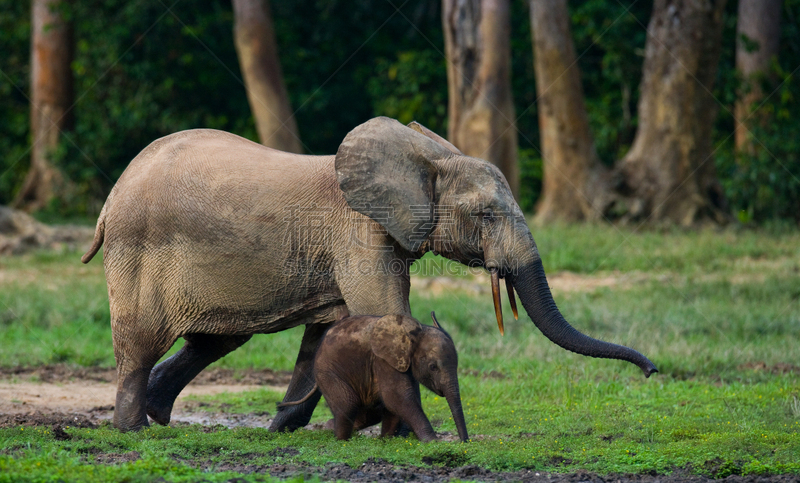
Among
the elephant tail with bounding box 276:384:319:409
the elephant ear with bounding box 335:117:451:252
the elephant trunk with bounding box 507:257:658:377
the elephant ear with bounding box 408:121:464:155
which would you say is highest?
the elephant ear with bounding box 408:121:464:155

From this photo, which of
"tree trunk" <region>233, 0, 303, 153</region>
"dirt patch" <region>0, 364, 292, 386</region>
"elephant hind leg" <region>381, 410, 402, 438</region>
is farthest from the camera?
"tree trunk" <region>233, 0, 303, 153</region>

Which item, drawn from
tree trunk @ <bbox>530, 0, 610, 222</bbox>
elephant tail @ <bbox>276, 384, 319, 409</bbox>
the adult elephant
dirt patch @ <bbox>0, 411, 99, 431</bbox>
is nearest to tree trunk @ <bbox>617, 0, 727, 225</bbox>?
tree trunk @ <bbox>530, 0, 610, 222</bbox>

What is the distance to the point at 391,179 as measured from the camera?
5.90 m

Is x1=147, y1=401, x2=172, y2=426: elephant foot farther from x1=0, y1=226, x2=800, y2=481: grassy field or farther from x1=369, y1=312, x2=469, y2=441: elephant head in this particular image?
x1=369, y1=312, x2=469, y2=441: elephant head

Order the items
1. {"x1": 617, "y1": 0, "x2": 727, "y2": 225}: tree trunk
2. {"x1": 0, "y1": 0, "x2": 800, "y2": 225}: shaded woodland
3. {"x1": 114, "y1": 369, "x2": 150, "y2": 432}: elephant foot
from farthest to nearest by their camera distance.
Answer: {"x1": 0, "y1": 0, "x2": 800, "y2": 225}: shaded woodland, {"x1": 617, "y1": 0, "x2": 727, "y2": 225}: tree trunk, {"x1": 114, "y1": 369, "x2": 150, "y2": 432}: elephant foot

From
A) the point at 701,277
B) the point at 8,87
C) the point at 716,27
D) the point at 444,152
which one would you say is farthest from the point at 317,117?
the point at 444,152

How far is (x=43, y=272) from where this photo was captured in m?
14.1

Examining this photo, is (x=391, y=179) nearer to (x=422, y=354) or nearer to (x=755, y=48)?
(x=422, y=354)

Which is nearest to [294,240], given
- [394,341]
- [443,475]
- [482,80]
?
[394,341]

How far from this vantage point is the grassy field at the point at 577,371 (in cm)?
524

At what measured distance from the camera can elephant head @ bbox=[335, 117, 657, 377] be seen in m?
5.80

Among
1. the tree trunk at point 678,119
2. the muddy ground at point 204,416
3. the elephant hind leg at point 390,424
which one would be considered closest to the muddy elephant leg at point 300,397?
the muddy ground at point 204,416

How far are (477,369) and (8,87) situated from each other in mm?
18678

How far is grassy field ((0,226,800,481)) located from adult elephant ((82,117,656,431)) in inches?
25.8
